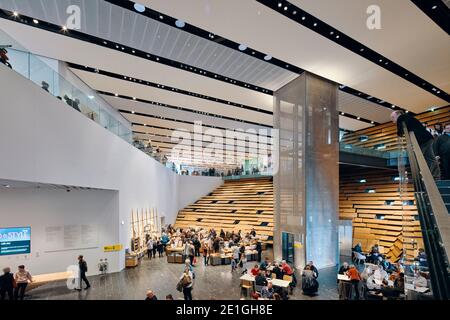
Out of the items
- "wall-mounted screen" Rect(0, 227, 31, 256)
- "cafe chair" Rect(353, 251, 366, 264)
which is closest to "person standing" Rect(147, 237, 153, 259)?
"wall-mounted screen" Rect(0, 227, 31, 256)

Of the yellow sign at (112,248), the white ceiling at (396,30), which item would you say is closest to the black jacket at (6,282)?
the yellow sign at (112,248)

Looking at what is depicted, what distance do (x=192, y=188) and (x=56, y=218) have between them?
1735cm

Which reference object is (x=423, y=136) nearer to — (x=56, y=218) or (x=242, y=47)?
(x=242, y=47)

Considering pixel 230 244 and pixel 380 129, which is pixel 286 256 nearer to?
pixel 230 244

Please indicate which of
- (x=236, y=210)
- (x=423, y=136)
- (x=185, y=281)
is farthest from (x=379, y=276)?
Result: (x=236, y=210)

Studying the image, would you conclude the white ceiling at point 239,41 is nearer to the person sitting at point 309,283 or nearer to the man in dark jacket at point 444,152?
the man in dark jacket at point 444,152

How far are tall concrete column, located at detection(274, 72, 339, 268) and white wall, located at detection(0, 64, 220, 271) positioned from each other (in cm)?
636

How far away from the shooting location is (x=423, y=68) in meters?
10.9

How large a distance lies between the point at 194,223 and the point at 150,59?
1471 cm

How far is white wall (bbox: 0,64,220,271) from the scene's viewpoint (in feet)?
17.8

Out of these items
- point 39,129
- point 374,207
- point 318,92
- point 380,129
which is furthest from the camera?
point 380,129

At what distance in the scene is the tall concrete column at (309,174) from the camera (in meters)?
11.1

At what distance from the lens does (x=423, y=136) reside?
14.9 ft

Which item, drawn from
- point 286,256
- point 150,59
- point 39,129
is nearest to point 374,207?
point 286,256
